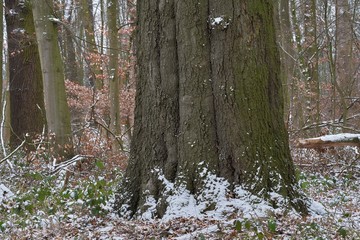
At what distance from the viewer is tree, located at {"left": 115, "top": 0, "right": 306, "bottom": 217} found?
4.84 meters

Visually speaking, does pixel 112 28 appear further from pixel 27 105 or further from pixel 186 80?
pixel 186 80

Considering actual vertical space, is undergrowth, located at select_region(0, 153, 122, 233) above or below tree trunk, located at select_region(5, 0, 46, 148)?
below


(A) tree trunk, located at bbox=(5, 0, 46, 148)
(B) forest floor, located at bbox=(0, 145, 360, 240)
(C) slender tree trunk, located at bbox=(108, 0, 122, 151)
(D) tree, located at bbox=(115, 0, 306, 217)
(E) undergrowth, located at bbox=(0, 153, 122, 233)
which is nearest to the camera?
(B) forest floor, located at bbox=(0, 145, 360, 240)

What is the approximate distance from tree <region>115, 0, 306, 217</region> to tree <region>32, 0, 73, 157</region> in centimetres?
525

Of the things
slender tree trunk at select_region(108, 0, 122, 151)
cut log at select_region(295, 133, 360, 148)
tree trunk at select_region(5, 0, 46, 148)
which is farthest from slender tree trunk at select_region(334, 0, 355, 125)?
tree trunk at select_region(5, 0, 46, 148)

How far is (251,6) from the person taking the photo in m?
4.89

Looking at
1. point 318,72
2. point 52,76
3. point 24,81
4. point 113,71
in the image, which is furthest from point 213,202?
point 318,72

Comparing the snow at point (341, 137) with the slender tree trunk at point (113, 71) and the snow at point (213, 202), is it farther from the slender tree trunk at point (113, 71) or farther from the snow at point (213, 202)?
the slender tree trunk at point (113, 71)

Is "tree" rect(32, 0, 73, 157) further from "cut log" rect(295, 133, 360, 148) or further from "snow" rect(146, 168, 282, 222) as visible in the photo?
"snow" rect(146, 168, 282, 222)

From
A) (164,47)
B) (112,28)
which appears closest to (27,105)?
(112,28)

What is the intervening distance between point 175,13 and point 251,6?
79cm

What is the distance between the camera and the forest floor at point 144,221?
424 centimetres

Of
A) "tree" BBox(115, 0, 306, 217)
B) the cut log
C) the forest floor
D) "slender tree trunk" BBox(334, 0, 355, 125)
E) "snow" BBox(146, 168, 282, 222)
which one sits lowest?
the forest floor

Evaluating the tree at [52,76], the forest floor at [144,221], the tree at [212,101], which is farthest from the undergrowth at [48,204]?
the tree at [52,76]
